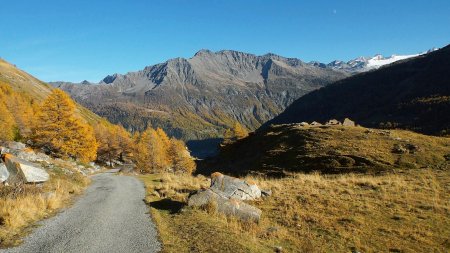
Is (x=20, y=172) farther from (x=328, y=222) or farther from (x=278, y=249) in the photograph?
(x=328, y=222)

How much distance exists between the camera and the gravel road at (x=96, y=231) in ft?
39.7

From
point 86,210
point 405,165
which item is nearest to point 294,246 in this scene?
point 86,210

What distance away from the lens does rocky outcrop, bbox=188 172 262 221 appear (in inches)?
686

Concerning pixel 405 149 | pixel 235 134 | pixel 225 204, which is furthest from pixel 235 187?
pixel 235 134

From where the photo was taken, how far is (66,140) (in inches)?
2136

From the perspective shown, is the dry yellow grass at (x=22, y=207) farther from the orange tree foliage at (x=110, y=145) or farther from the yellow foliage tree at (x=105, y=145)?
the orange tree foliage at (x=110, y=145)

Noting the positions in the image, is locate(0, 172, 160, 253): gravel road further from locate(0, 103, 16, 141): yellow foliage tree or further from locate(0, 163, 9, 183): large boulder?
locate(0, 103, 16, 141): yellow foliage tree

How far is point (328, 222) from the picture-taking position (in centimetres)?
1758

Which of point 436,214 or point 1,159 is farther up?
point 1,159

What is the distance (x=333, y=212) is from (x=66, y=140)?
153 ft

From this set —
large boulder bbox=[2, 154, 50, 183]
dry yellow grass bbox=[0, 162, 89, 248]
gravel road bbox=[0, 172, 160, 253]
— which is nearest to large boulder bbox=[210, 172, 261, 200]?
gravel road bbox=[0, 172, 160, 253]

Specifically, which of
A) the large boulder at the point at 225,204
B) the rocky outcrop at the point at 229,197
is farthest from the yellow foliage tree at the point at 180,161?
the large boulder at the point at 225,204

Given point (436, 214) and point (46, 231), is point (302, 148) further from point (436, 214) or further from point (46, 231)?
point (46, 231)

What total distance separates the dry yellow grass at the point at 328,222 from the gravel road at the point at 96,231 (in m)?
0.88
